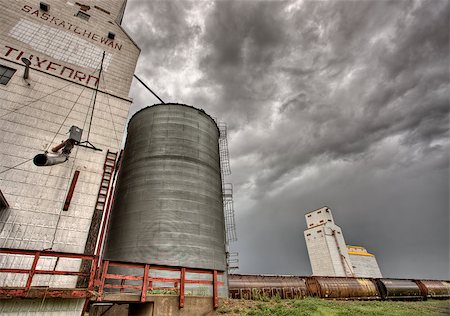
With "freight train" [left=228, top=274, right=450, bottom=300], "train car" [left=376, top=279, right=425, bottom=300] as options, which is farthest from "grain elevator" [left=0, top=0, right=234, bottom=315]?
"train car" [left=376, top=279, right=425, bottom=300]

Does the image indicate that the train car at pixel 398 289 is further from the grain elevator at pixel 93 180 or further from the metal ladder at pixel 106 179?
the metal ladder at pixel 106 179

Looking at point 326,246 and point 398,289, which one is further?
point 326,246

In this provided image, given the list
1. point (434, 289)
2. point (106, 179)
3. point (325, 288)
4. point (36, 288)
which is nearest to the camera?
point (36, 288)

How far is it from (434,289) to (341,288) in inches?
822

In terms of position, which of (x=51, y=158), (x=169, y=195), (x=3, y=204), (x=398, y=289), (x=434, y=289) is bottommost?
(x=434, y=289)

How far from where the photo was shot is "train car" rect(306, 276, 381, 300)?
22.9 meters

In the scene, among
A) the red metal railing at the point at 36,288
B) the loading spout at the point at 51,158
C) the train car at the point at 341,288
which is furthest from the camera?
the train car at the point at 341,288

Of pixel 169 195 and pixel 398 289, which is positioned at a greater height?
pixel 169 195

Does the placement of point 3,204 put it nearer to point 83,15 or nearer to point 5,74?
point 5,74

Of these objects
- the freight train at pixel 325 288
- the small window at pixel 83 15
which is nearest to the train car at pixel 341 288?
the freight train at pixel 325 288

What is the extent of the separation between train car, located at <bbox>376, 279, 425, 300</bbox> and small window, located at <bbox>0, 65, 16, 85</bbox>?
3896 cm

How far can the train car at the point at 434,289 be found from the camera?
32688mm

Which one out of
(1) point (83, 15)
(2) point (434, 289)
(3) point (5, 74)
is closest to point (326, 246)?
(2) point (434, 289)

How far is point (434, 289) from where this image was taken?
111 feet
